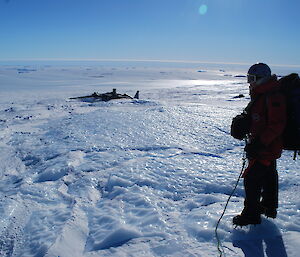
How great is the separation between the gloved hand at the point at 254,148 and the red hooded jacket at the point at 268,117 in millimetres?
18

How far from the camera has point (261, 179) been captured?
2.62 m

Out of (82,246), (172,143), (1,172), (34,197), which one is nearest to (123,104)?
(172,143)

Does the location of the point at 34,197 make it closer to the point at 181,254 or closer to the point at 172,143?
the point at 181,254

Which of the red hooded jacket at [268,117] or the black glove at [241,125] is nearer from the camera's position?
the red hooded jacket at [268,117]

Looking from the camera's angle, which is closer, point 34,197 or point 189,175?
point 34,197

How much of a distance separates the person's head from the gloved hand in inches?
22.3

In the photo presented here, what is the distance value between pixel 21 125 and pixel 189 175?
7.80m

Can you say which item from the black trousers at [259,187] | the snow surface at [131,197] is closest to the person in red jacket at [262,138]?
the black trousers at [259,187]

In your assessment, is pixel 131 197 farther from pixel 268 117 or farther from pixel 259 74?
pixel 259 74

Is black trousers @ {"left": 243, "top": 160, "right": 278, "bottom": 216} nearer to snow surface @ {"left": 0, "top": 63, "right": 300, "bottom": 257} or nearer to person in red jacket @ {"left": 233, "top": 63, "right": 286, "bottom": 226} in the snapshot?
person in red jacket @ {"left": 233, "top": 63, "right": 286, "bottom": 226}

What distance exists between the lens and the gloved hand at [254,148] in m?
2.48

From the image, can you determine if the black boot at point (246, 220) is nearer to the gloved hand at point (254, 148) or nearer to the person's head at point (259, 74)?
the gloved hand at point (254, 148)

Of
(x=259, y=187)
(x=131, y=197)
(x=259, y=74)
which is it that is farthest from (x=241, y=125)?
Answer: (x=131, y=197)

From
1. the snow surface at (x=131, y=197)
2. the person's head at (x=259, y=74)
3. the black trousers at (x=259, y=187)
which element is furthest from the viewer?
the snow surface at (x=131, y=197)
